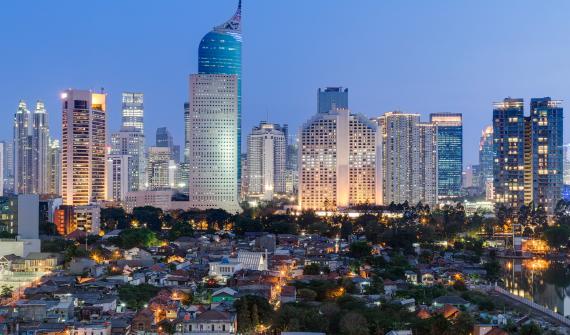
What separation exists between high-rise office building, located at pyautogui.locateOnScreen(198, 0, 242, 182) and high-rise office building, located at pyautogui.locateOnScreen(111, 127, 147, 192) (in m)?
8.23

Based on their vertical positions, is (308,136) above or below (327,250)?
above

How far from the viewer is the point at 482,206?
43656 mm

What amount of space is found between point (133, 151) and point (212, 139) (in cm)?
1772

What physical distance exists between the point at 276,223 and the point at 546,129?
1536 centimetres

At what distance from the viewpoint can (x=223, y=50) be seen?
47000mm

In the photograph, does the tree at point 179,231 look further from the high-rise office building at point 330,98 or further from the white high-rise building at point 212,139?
the high-rise office building at point 330,98

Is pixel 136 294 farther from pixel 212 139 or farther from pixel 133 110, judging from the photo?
pixel 133 110

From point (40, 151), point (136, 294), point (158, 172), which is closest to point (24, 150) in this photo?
point (40, 151)

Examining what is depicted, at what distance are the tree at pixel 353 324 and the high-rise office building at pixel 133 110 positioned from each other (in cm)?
4625

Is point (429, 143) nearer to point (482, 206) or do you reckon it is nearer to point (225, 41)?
point (482, 206)

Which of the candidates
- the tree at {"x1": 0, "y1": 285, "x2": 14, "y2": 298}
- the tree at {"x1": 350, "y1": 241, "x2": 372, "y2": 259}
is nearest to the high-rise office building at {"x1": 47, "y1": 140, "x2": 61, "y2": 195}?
the tree at {"x1": 350, "y1": 241, "x2": 372, "y2": 259}

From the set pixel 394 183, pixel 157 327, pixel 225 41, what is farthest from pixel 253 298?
pixel 225 41

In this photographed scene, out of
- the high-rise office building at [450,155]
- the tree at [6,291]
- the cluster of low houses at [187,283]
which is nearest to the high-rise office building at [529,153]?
the cluster of low houses at [187,283]

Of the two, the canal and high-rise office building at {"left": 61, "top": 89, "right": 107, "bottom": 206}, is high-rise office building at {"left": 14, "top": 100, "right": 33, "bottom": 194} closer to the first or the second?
high-rise office building at {"left": 61, "top": 89, "right": 107, "bottom": 206}
